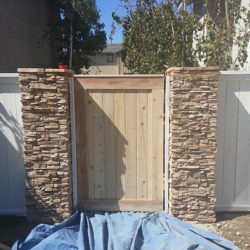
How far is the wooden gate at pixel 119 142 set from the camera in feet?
11.5

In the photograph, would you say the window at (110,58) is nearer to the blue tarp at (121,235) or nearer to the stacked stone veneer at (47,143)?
the stacked stone veneer at (47,143)

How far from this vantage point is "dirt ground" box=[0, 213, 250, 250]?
10.2 ft

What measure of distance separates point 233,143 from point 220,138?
18 centimetres

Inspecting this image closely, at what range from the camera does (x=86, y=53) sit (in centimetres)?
1163

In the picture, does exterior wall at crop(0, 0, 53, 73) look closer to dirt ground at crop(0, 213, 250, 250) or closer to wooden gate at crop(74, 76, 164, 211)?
wooden gate at crop(74, 76, 164, 211)

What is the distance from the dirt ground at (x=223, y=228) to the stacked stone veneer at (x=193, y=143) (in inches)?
7.2

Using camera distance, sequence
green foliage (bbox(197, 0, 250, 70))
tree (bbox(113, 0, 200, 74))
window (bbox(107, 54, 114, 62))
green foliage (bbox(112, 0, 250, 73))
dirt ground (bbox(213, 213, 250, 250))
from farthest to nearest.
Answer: window (bbox(107, 54, 114, 62)) < tree (bbox(113, 0, 200, 74)) < green foliage (bbox(112, 0, 250, 73)) < green foliage (bbox(197, 0, 250, 70)) < dirt ground (bbox(213, 213, 250, 250))

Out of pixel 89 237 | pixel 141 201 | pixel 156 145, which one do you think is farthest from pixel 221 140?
pixel 89 237

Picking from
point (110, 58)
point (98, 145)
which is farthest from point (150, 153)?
point (110, 58)

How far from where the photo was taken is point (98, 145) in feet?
12.0

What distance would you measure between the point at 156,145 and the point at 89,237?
1386 millimetres

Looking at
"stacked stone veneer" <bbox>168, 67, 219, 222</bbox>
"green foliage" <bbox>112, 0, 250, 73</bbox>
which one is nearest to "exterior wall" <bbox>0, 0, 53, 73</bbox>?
"green foliage" <bbox>112, 0, 250, 73</bbox>

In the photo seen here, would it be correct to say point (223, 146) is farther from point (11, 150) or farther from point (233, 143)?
point (11, 150)

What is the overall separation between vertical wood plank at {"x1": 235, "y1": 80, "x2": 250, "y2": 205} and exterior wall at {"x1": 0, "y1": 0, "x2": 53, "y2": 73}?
561 cm
